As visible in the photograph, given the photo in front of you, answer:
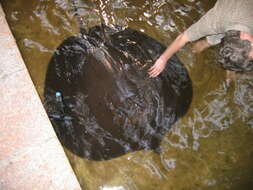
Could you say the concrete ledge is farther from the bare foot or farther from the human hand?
the bare foot

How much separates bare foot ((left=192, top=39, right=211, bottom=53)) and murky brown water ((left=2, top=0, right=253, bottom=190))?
0.07m

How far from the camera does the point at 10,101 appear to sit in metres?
2.29

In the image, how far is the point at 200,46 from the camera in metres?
2.95

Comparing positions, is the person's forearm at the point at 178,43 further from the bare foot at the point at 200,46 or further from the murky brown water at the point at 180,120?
the bare foot at the point at 200,46

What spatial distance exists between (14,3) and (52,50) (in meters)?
0.87

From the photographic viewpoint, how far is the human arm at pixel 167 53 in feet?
7.17

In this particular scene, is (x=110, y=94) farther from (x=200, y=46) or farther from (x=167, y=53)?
(x=200, y=46)

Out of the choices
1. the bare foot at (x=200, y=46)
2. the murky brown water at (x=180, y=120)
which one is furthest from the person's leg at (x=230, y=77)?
the bare foot at (x=200, y=46)

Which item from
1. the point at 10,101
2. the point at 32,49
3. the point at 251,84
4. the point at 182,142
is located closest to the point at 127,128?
the point at 182,142

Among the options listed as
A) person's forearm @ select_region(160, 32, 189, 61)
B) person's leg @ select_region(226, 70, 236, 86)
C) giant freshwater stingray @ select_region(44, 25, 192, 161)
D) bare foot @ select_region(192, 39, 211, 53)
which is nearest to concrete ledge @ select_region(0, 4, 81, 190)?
giant freshwater stingray @ select_region(44, 25, 192, 161)

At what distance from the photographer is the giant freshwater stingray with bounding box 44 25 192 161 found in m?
2.39

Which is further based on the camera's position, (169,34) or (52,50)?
(169,34)

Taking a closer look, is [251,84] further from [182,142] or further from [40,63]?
[40,63]

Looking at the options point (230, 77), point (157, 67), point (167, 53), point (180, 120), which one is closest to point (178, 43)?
point (167, 53)
